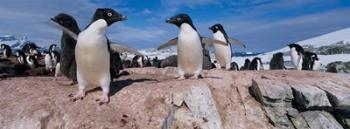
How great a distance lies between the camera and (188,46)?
895 cm

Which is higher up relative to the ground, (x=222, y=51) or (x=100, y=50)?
(x=222, y=51)

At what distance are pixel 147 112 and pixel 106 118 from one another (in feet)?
2.65

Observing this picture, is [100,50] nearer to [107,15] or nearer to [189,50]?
[107,15]

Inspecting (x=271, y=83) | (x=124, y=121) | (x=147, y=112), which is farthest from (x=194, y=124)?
(x=271, y=83)

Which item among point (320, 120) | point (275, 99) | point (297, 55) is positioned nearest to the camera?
point (275, 99)

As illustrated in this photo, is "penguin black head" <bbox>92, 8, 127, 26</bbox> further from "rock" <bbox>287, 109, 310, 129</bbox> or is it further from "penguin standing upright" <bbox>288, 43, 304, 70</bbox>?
"penguin standing upright" <bbox>288, 43, 304, 70</bbox>

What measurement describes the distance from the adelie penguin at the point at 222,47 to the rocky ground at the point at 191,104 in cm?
302

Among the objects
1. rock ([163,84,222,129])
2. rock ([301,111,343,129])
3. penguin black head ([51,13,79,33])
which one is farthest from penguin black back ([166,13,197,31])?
rock ([301,111,343,129])

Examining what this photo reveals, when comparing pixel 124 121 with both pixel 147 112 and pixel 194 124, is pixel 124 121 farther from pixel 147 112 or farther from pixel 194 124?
pixel 194 124

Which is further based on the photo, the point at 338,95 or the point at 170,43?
the point at 170,43

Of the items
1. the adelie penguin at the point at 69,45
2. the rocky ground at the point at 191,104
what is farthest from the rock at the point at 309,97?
the adelie penguin at the point at 69,45

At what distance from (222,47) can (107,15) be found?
616cm

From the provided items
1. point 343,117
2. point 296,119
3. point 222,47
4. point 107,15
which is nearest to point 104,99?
point 107,15

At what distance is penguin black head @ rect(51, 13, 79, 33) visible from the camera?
8.03 meters
